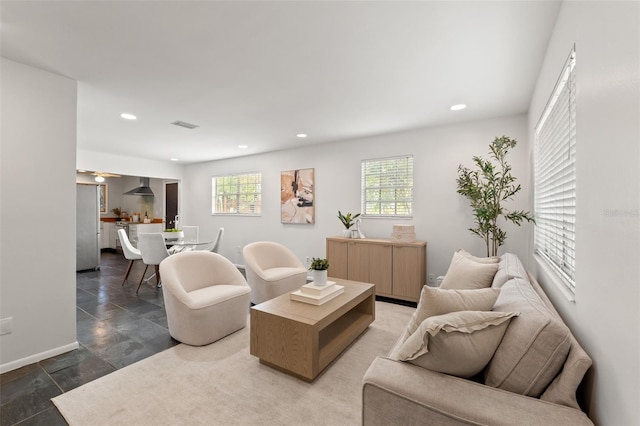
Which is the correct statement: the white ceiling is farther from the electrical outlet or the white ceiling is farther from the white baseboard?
the white baseboard

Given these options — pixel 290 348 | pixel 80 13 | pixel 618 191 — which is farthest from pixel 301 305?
pixel 80 13

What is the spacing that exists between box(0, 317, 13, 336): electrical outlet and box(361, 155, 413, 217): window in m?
4.18

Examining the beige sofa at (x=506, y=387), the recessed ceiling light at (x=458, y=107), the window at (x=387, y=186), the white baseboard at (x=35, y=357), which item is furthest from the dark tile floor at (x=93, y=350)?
the recessed ceiling light at (x=458, y=107)

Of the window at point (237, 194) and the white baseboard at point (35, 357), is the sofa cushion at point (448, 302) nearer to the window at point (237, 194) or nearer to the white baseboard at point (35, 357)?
the white baseboard at point (35, 357)

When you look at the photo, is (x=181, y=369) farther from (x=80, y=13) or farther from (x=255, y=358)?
(x=80, y=13)

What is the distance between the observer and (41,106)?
8.04 ft

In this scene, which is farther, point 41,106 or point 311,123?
point 311,123

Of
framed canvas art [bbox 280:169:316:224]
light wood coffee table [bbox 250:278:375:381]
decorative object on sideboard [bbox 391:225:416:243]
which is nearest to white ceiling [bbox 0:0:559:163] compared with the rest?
decorative object on sideboard [bbox 391:225:416:243]

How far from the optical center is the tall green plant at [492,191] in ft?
11.1

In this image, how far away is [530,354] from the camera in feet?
3.67

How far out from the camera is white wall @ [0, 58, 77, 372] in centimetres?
228

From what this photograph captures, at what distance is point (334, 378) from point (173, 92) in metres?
3.09

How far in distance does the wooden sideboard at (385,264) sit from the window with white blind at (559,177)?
1486 mm

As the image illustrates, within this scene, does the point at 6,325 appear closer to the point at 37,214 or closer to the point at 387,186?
the point at 37,214
